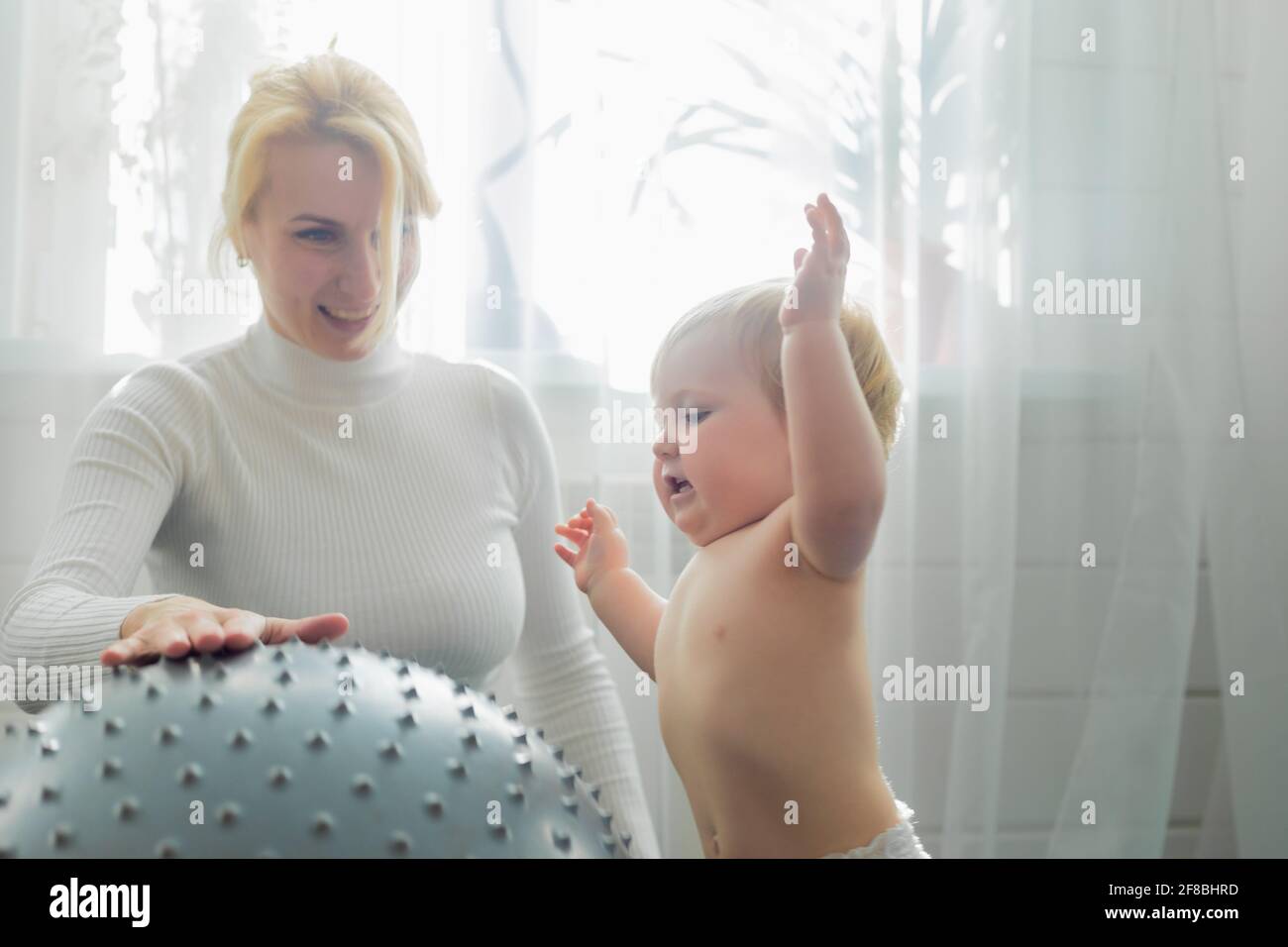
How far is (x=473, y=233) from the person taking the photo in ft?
4.14

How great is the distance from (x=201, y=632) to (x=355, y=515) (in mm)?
386

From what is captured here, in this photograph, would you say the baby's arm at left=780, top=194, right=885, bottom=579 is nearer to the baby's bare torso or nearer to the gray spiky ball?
the baby's bare torso

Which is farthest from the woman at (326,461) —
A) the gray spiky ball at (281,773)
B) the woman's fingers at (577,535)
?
the gray spiky ball at (281,773)

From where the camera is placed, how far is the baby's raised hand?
1.75 ft

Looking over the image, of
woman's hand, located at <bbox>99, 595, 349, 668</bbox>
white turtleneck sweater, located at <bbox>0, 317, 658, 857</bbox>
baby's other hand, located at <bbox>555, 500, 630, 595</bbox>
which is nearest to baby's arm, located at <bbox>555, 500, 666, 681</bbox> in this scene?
baby's other hand, located at <bbox>555, 500, 630, 595</bbox>

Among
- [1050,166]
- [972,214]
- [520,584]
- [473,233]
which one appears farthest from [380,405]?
[1050,166]

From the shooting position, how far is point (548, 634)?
3.18 ft

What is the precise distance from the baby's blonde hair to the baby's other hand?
120 mm

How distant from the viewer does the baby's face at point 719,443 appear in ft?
2.10

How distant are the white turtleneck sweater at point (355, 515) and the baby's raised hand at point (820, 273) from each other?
0.41m

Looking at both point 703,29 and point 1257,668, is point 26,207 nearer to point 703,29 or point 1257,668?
point 703,29

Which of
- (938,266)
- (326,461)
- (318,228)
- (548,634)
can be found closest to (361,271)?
(318,228)

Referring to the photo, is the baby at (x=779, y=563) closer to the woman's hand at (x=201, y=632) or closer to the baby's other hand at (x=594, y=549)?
the baby's other hand at (x=594, y=549)

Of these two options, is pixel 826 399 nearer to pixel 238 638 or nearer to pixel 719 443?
pixel 719 443
